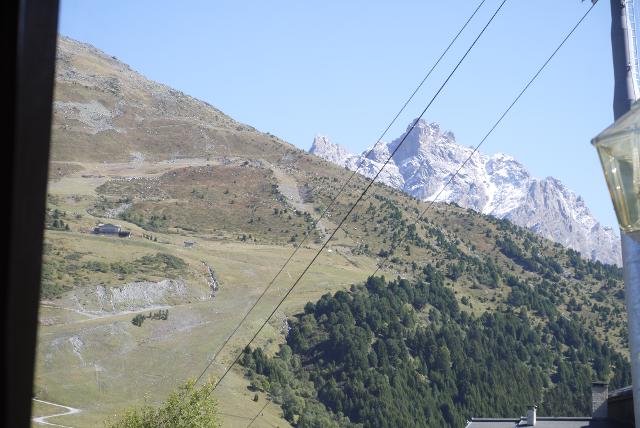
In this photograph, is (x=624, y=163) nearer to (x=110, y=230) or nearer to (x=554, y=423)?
(x=554, y=423)

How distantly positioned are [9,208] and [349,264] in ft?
439

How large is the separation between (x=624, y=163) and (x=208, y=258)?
401 ft

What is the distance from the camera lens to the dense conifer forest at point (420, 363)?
86000 mm

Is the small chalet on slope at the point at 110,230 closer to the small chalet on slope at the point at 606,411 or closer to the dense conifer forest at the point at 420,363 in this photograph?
the dense conifer forest at the point at 420,363

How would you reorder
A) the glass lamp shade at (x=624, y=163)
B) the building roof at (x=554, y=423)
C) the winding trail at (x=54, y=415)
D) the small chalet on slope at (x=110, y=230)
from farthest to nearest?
the small chalet on slope at (x=110, y=230) → the winding trail at (x=54, y=415) → the building roof at (x=554, y=423) → the glass lamp shade at (x=624, y=163)

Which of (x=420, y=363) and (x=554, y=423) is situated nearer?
(x=554, y=423)

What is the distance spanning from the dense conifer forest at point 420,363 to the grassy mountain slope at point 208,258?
11.3 feet

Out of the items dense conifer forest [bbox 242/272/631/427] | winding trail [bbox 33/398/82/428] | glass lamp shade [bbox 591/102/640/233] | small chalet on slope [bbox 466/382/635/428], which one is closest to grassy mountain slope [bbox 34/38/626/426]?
winding trail [bbox 33/398/82/428]

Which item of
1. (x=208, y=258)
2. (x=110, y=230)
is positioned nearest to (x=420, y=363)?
(x=208, y=258)

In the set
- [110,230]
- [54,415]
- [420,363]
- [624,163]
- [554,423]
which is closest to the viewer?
[624,163]

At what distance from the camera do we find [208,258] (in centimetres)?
12581

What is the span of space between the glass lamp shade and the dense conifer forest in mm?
76435

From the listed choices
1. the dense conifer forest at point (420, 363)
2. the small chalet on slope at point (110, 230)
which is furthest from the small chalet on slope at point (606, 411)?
the small chalet on slope at point (110, 230)

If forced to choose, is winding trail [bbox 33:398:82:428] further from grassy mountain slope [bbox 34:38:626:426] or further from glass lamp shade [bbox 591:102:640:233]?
glass lamp shade [bbox 591:102:640:233]
